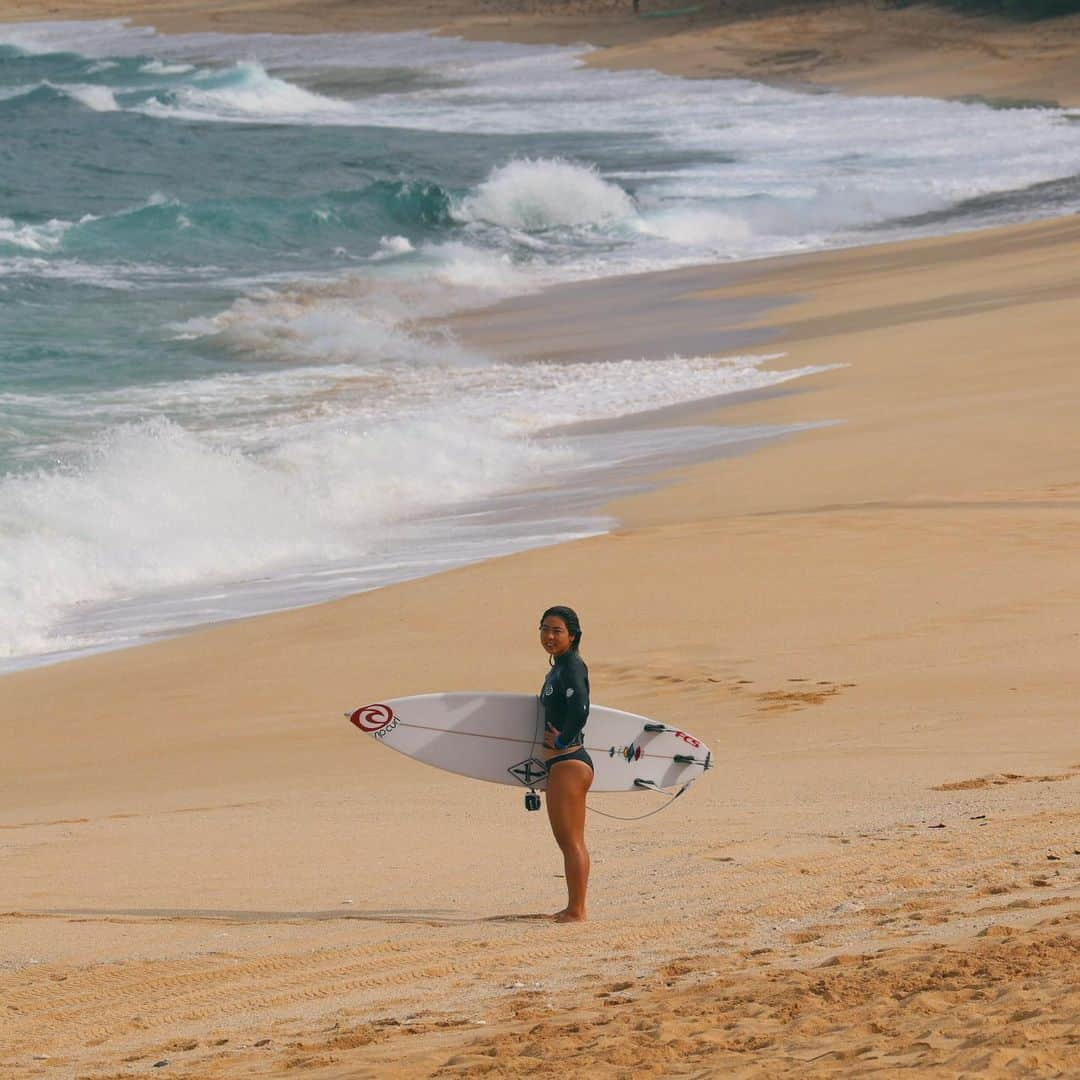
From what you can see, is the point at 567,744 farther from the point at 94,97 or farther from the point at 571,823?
the point at 94,97

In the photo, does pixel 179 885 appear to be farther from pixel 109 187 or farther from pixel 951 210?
pixel 109 187

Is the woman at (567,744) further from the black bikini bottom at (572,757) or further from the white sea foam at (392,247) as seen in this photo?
the white sea foam at (392,247)

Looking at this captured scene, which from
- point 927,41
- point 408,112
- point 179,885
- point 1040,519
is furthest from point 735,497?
point 927,41

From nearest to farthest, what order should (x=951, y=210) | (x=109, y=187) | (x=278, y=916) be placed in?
(x=278, y=916), (x=951, y=210), (x=109, y=187)

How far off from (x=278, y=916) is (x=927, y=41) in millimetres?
54320

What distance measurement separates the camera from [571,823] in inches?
242

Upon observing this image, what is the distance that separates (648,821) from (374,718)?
1.23m

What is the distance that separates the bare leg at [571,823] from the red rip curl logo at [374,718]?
0.95 m

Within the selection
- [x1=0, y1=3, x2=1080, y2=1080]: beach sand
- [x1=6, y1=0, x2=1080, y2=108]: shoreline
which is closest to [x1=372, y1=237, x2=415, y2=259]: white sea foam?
Answer: [x1=0, y1=3, x2=1080, y2=1080]: beach sand

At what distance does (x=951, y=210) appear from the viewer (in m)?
30.8

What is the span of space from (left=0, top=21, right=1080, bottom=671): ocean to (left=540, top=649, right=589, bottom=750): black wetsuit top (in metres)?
5.49

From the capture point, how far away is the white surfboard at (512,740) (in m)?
6.79

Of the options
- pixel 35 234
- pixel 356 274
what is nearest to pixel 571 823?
pixel 356 274

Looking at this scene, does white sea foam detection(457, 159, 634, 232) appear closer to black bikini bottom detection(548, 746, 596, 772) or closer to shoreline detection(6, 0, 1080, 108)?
shoreline detection(6, 0, 1080, 108)
